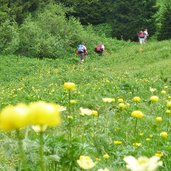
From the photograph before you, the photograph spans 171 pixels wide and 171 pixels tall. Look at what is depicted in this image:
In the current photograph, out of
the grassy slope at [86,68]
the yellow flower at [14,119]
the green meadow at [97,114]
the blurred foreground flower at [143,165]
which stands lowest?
the blurred foreground flower at [143,165]

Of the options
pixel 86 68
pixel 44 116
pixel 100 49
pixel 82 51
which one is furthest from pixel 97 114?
pixel 100 49

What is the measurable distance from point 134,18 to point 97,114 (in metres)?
26.7

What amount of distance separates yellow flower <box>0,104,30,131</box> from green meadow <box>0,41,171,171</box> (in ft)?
1.29

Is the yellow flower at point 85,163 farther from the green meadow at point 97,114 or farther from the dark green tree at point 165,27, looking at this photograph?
the dark green tree at point 165,27

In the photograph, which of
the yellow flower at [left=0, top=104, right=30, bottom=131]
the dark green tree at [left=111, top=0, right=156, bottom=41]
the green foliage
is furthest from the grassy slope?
the yellow flower at [left=0, top=104, right=30, bottom=131]

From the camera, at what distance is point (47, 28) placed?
1018 inches

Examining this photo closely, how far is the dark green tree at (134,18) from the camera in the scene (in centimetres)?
3008

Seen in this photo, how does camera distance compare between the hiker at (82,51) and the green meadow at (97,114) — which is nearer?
the green meadow at (97,114)

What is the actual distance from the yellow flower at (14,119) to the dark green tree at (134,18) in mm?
29582

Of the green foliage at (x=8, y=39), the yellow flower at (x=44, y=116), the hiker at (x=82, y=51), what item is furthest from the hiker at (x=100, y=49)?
the yellow flower at (x=44, y=116)

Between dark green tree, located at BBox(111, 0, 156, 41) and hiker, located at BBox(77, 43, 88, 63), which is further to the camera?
dark green tree, located at BBox(111, 0, 156, 41)

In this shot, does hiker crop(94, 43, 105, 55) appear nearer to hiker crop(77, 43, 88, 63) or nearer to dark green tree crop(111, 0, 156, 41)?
hiker crop(77, 43, 88, 63)

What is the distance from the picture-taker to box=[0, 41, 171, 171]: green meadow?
8.99 ft

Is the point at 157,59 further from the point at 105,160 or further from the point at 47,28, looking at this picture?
the point at 105,160
